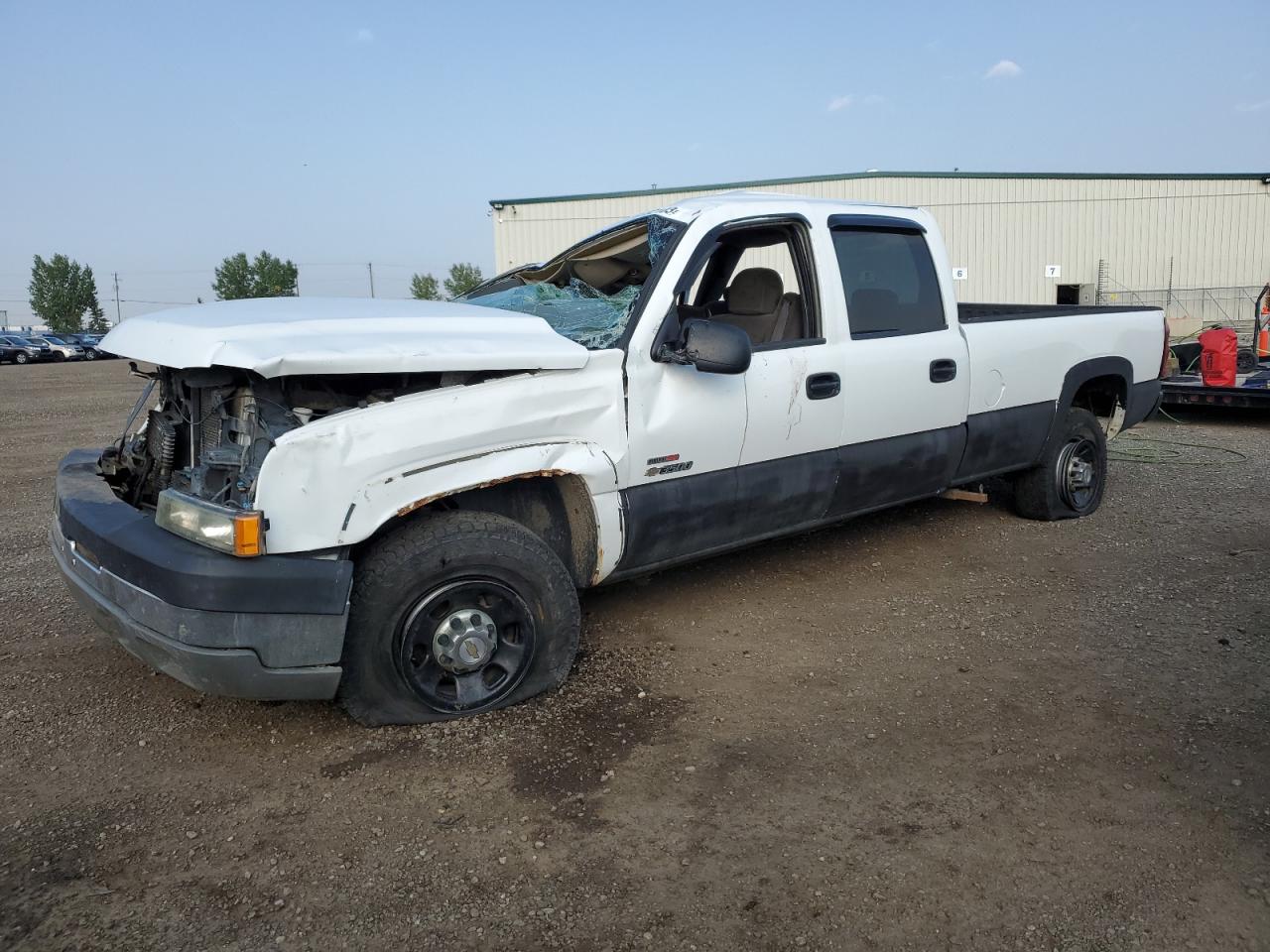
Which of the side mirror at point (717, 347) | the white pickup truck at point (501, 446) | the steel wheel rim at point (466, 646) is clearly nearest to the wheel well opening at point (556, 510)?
the white pickup truck at point (501, 446)

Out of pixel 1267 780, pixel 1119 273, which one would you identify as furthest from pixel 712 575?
pixel 1119 273

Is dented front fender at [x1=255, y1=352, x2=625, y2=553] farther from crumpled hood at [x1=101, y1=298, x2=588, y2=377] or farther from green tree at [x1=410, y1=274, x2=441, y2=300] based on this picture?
green tree at [x1=410, y1=274, x2=441, y2=300]

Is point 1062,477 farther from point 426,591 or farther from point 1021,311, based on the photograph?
point 426,591

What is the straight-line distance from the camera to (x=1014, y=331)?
546 cm

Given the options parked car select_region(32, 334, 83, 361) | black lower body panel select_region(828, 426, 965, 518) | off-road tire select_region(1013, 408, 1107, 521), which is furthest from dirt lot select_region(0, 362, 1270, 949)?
parked car select_region(32, 334, 83, 361)

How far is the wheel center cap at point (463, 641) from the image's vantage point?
3.42 m

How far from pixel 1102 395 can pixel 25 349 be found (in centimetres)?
4757

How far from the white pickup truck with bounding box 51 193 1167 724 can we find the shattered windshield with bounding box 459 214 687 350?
0.06 feet

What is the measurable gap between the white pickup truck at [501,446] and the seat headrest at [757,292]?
0.02 metres

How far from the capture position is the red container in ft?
34.1

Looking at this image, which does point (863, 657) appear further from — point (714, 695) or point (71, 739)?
point (71, 739)

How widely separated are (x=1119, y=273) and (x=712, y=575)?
1243 inches

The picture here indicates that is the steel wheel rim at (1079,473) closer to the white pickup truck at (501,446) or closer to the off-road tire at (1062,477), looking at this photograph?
the off-road tire at (1062,477)

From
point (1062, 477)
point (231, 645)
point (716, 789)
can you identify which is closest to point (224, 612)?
point (231, 645)
